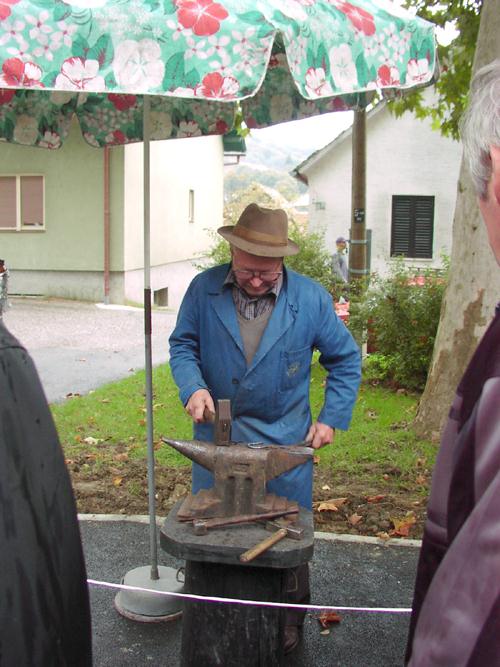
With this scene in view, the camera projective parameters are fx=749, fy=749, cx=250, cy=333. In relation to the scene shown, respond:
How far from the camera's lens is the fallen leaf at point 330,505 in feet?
17.0

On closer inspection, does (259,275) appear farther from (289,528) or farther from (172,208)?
(172,208)

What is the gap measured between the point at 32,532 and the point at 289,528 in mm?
1709

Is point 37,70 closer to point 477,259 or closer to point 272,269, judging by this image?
point 272,269

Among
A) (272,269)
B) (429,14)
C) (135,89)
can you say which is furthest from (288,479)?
(429,14)

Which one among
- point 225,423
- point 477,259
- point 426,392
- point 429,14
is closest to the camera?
point 225,423

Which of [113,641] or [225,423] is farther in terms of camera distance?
[113,641]

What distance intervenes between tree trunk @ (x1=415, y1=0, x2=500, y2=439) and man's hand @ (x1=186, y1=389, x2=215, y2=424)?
3619 mm

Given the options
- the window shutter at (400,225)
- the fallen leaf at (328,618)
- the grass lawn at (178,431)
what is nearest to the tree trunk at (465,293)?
the grass lawn at (178,431)

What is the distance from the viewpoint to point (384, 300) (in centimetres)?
849

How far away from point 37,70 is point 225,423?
4.42ft

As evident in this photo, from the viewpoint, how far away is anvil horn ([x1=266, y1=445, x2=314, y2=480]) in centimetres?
271

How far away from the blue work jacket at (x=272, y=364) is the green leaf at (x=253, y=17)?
4.11ft

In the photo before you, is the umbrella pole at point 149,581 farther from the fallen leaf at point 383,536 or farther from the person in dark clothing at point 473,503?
the person in dark clothing at point 473,503

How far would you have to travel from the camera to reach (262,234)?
3260mm
